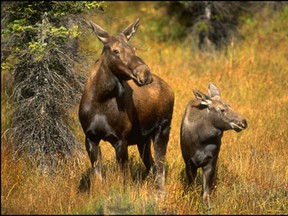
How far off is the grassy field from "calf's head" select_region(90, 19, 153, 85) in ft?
3.24

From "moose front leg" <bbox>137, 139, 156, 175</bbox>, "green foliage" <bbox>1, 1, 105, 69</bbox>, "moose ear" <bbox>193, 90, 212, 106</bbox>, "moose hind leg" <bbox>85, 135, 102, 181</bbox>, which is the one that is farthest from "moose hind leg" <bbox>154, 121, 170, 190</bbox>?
"green foliage" <bbox>1, 1, 105, 69</bbox>

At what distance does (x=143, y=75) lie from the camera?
7.09 m

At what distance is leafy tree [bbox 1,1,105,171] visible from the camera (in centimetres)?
945

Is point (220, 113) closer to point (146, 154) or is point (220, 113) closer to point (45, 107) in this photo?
point (146, 154)

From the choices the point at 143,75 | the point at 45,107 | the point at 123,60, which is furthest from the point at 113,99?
the point at 45,107

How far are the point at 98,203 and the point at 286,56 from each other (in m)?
10.4

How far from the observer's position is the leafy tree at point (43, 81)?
31.0 ft

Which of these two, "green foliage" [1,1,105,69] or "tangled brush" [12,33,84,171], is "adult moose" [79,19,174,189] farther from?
"tangled brush" [12,33,84,171]

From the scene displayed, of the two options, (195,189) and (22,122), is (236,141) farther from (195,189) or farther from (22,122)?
(22,122)

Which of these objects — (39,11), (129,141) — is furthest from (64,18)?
(129,141)

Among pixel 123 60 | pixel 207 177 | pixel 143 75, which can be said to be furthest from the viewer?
pixel 207 177

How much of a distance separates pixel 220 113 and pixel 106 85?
5.45ft

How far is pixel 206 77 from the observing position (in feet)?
48.8

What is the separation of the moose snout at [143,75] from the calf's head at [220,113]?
49.7 inches
